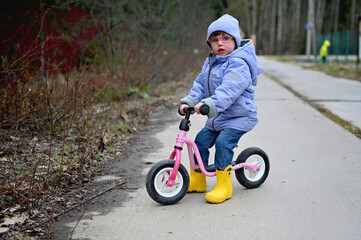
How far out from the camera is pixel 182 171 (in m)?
3.85

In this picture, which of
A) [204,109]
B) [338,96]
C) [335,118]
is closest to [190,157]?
[204,109]

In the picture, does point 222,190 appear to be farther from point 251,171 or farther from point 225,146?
point 251,171

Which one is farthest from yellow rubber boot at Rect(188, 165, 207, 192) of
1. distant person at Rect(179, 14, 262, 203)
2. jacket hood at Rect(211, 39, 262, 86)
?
jacket hood at Rect(211, 39, 262, 86)

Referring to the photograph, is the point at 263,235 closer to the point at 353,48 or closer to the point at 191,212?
the point at 191,212

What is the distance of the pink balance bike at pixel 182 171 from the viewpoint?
3.72 meters

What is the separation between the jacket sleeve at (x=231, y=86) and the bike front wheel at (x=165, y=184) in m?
0.56

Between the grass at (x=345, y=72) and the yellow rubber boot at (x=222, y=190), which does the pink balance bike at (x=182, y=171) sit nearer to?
the yellow rubber boot at (x=222, y=190)

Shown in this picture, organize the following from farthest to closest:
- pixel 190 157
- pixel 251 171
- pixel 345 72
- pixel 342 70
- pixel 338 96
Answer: pixel 342 70
pixel 345 72
pixel 338 96
pixel 251 171
pixel 190 157

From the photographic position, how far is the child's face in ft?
12.9

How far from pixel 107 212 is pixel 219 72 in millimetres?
1454

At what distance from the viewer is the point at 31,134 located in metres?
5.77

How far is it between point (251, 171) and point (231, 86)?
3.06 ft

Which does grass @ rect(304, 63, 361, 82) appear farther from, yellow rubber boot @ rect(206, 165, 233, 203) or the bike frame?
yellow rubber boot @ rect(206, 165, 233, 203)

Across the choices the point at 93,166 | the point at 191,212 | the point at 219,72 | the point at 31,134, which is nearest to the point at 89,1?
the point at 31,134
